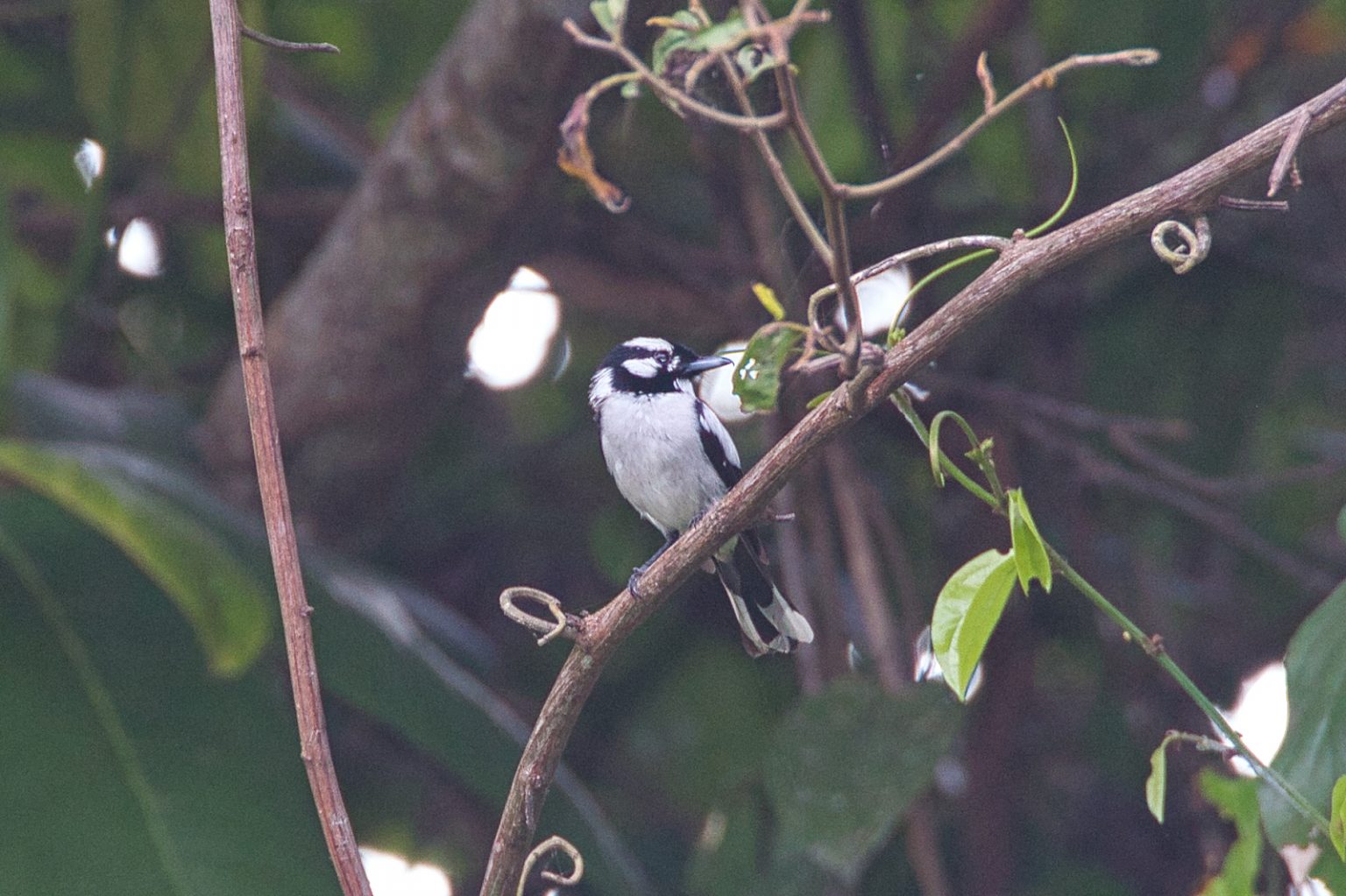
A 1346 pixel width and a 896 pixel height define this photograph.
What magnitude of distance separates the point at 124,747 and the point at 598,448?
1986mm

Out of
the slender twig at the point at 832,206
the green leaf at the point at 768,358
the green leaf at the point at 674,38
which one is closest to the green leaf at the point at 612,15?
the green leaf at the point at 674,38

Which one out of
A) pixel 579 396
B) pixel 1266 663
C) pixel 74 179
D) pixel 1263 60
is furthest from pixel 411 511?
pixel 1263 60

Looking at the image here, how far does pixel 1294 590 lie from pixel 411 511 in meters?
2.40

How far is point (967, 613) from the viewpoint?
1414 mm

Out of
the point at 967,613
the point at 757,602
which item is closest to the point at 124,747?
the point at 757,602

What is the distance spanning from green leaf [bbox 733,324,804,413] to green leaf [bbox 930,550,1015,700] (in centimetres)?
32

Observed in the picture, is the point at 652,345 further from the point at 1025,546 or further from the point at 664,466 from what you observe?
the point at 1025,546

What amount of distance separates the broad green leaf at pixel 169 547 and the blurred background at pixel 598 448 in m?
0.01

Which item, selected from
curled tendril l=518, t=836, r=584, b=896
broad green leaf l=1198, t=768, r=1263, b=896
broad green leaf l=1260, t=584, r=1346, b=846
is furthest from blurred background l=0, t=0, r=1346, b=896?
curled tendril l=518, t=836, r=584, b=896

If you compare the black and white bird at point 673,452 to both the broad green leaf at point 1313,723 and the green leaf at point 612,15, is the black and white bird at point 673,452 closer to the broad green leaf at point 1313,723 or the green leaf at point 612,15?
the broad green leaf at point 1313,723

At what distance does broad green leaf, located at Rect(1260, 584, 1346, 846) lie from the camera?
5.71 ft

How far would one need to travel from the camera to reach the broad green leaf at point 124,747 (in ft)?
7.64

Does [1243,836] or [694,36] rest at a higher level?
[694,36]

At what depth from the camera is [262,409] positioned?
1.36 meters
